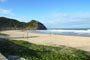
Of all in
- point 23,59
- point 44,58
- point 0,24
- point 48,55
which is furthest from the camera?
point 0,24

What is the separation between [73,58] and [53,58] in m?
1.08

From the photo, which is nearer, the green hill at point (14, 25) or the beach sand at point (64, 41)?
the beach sand at point (64, 41)

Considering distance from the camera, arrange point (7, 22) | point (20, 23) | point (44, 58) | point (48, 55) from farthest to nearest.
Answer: point (20, 23) → point (7, 22) → point (48, 55) → point (44, 58)

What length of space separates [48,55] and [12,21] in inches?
4997

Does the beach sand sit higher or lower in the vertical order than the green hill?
lower

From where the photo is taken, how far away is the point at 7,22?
130375mm

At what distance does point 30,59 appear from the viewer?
10656mm

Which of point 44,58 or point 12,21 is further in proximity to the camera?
point 12,21

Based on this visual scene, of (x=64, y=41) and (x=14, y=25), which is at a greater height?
(x=14, y=25)

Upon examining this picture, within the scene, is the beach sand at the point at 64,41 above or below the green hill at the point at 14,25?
below

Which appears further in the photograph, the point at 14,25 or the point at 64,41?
the point at 14,25

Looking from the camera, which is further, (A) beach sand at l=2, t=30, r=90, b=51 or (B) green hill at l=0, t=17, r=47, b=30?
(B) green hill at l=0, t=17, r=47, b=30

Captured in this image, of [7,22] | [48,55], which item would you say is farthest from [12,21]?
[48,55]

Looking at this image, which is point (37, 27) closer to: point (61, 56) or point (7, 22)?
point (7, 22)
